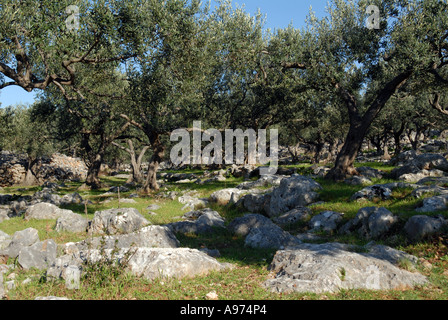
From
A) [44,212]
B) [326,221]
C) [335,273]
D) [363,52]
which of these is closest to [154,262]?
[335,273]

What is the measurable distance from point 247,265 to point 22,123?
4146 centimetres

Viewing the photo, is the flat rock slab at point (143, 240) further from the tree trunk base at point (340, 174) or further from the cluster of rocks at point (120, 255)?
the tree trunk base at point (340, 174)

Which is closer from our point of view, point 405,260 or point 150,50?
point 405,260

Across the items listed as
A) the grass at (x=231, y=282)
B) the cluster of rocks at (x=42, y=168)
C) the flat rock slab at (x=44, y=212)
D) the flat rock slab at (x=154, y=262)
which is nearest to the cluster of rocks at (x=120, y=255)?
the flat rock slab at (x=154, y=262)

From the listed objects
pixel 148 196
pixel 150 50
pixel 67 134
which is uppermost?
pixel 150 50

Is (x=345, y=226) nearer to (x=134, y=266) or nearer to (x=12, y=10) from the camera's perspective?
(x=134, y=266)

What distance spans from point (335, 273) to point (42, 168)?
5459 centimetres

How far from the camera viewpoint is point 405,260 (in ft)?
25.9

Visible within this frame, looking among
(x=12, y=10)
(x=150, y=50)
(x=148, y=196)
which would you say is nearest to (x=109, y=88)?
(x=148, y=196)

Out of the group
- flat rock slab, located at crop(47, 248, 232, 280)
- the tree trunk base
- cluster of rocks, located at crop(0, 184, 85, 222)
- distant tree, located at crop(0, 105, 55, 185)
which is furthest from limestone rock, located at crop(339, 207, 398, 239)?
distant tree, located at crop(0, 105, 55, 185)

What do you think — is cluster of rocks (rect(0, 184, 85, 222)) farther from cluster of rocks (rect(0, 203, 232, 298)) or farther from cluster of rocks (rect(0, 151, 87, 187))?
cluster of rocks (rect(0, 151, 87, 187))

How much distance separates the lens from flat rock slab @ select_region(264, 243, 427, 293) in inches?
270

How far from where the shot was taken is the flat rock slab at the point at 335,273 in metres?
6.87

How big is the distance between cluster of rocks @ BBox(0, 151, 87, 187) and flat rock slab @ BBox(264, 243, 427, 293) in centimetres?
4703
